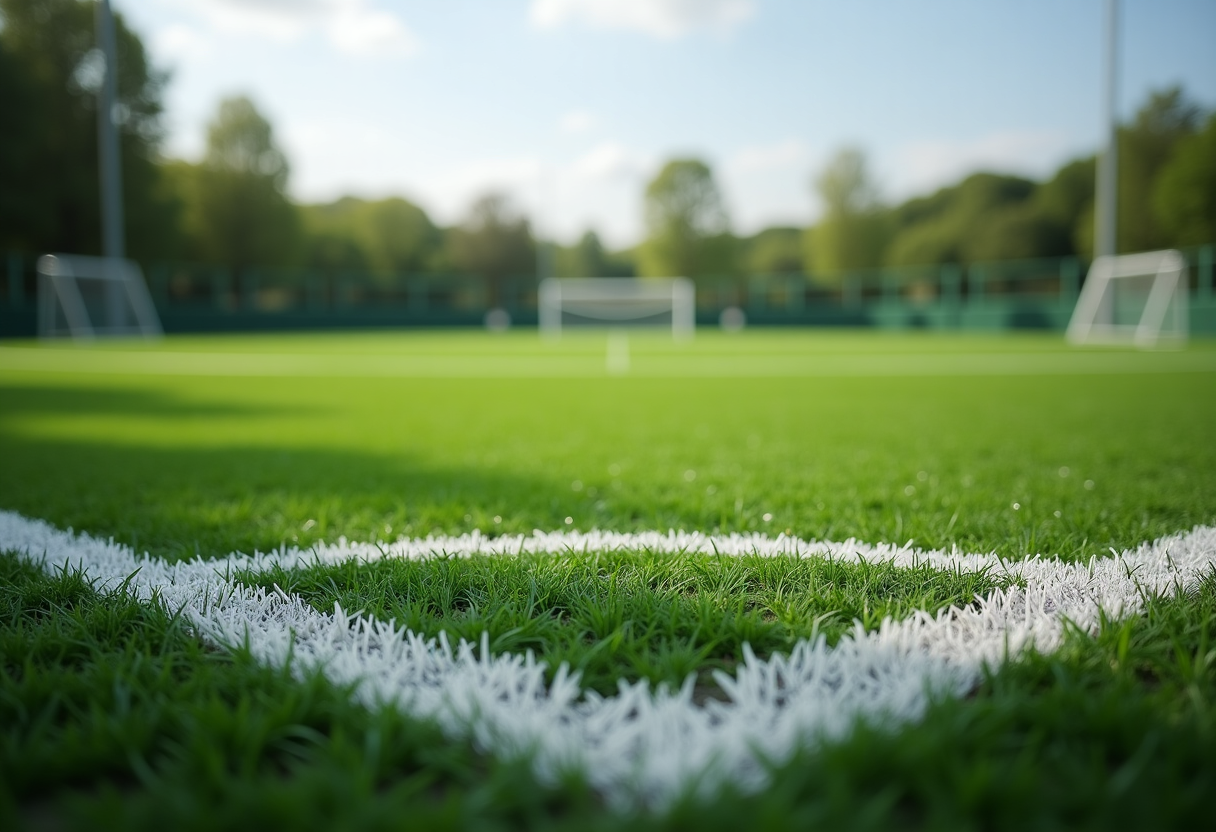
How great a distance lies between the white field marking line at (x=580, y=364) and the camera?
1065 cm

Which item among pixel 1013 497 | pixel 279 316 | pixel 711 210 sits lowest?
pixel 1013 497

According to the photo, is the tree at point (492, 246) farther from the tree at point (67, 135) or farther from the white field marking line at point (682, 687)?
the white field marking line at point (682, 687)

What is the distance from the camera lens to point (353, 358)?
14.5 metres

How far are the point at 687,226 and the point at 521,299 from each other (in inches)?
701

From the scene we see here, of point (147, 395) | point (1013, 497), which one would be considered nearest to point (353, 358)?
point (147, 395)

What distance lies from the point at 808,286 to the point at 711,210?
17517mm

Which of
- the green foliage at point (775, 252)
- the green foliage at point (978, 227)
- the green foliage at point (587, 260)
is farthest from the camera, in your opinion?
the green foliage at point (775, 252)

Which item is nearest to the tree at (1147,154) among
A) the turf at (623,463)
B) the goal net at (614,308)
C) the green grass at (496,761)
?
the goal net at (614,308)

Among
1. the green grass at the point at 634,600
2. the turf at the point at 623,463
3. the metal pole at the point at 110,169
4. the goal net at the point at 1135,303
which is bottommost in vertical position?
the turf at the point at 623,463

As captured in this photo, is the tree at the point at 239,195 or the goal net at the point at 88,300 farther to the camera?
the tree at the point at 239,195

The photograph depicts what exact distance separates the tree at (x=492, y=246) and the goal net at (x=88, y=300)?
35259 millimetres

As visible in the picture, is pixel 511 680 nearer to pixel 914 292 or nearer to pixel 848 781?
pixel 848 781

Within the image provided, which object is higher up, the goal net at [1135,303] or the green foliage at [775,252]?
the green foliage at [775,252]

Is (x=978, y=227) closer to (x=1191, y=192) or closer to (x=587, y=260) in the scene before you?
(x=1191, y=192)
